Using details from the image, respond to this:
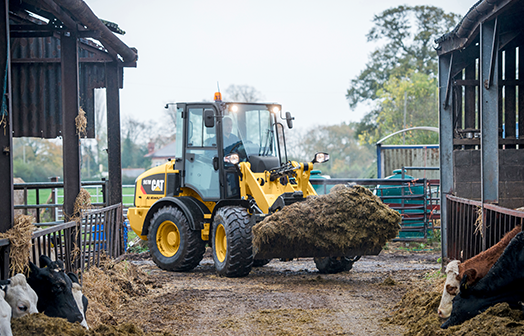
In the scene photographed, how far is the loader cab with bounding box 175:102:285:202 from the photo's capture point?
9.70 meters

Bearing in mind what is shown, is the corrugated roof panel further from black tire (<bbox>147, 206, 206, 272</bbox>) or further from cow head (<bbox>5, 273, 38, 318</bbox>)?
cow head (<bbox>5, 273, 38, 318</bbox>)

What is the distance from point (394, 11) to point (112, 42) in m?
40.1

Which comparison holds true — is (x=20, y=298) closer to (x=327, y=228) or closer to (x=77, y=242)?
(x=77, y=242)

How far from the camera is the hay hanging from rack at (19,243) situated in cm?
469

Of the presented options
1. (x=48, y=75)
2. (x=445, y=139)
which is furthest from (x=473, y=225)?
(x=48, y=75)

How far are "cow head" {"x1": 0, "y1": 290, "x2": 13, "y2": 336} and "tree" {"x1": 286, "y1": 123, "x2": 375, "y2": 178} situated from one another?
60327mm

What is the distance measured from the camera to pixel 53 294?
4.57m

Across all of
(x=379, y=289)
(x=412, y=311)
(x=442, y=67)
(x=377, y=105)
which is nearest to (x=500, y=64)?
(x=442, y=67)

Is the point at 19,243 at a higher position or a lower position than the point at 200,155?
lower

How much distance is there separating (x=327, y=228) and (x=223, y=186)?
2438mm

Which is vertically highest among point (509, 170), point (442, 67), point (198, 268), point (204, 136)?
point (442, 67)

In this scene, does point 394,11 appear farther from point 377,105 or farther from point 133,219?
point 133,219

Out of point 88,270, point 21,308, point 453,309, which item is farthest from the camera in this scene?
point 88,270

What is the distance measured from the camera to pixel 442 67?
8883mm
